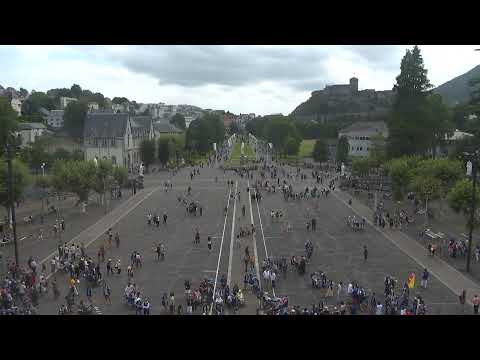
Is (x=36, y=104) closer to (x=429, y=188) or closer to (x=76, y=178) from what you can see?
(x=76, y=178)

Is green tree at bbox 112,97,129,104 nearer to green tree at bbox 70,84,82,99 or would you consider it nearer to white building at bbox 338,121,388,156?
green tree at bbox 70,84,82,99

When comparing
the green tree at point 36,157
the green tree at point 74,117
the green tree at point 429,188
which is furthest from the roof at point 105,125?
the green tree at point 429,188

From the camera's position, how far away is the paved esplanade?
774 inches

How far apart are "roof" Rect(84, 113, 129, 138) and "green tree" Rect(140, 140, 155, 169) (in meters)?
3.99

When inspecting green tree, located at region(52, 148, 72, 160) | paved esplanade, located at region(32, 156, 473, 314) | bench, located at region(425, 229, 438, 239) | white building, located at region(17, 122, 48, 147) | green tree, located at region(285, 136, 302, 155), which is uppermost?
white building, located at region(17, 122, 48, 147)

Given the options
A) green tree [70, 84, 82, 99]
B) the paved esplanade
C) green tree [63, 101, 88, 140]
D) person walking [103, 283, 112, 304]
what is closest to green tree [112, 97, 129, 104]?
green tree [70, 84, 82, 99]

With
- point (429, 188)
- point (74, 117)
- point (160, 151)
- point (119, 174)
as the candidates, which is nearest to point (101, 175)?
point (119, 174)

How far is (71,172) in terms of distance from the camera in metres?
37.4

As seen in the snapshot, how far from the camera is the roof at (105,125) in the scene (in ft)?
248

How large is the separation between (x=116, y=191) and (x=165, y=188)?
603cm

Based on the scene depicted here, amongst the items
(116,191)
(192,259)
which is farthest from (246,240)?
(116,191)

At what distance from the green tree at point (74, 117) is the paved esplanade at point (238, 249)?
7266 centimetres

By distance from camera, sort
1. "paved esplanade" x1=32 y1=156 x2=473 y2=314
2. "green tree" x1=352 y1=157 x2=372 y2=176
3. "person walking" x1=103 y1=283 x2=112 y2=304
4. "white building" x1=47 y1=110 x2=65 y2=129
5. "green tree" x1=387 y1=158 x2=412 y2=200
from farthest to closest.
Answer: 1. "white building" x1=47 y1=110 x2=65 y2=129
2. "green tree" x1=352 y1=157 x2=372 y2=176
3. "green tree" x1=387 y1=158 x2=412 y2=200
4. "paved esplanade" x1=32 y1=156 x2=473 y2=314
5. "person walking" x1=103 y1=283 x2=112 y2=304
